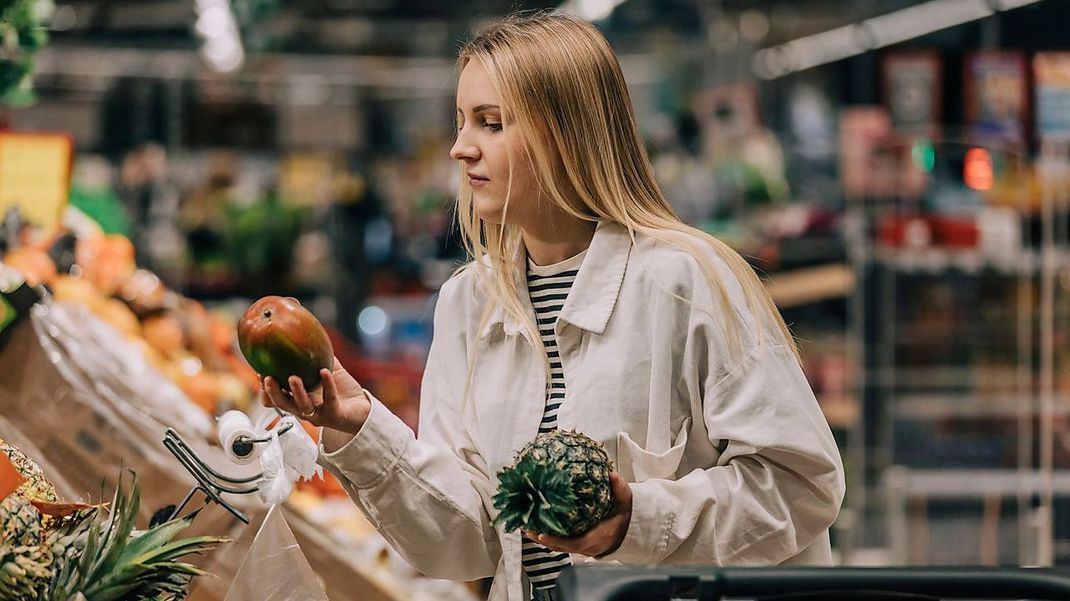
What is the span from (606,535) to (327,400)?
38 centimetres

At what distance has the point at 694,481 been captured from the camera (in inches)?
64.0

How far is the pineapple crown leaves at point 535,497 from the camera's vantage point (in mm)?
1410

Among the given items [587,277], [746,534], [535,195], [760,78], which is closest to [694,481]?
[746,534]

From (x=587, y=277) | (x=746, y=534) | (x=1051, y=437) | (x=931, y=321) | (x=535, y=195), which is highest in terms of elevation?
(x=535, y=195)

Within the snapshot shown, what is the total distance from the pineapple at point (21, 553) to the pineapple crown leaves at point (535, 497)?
0.48m

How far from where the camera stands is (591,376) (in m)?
1.72

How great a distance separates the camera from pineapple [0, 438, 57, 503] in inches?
63.2

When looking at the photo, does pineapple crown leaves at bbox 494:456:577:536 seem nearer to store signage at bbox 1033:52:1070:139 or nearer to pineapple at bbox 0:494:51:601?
pineapple at bbox 0:494:51:601

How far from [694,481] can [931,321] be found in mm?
4651

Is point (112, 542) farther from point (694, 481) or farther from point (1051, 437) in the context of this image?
point (1051, 437)

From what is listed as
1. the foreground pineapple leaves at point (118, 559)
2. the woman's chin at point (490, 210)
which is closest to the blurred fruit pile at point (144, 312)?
the woman's chin at point (490, 210)

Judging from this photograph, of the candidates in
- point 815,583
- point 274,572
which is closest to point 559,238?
point 274,572

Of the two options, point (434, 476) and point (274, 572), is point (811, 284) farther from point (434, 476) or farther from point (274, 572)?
point (274, 572)

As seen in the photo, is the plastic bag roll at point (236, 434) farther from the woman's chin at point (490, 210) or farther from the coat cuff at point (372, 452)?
the woman's chin at point (490, 210)
